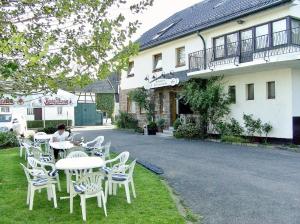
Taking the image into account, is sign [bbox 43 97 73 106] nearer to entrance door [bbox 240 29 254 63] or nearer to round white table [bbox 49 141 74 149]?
round white table [bbox 49 141 74 149]

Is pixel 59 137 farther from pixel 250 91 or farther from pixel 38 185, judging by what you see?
pixel 250 91

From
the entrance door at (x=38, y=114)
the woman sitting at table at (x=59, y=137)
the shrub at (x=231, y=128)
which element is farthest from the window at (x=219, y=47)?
the entrance door at (x=38, y=114)

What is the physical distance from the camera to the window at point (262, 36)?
1697 centimetres

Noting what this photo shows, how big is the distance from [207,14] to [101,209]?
18554 millimetres

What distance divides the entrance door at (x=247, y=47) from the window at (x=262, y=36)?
0.33 m

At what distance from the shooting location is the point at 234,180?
9836 millimetres

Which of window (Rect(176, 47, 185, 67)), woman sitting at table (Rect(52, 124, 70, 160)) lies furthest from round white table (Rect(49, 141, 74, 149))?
window (Rect(176, 47, 185, 67))

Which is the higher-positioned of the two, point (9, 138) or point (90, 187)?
point (9, 138)

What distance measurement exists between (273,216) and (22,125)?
2064 cm

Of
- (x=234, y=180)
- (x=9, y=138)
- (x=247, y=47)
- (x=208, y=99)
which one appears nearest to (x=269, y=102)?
(x=247, y=47)

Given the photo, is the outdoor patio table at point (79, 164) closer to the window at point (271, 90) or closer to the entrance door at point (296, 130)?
the entrance door at point (296, 130)

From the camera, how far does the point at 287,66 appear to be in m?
16.4

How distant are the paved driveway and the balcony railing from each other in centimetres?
425

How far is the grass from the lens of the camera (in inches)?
261
